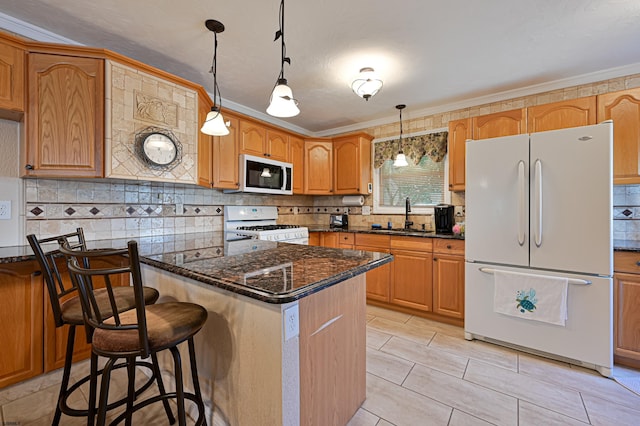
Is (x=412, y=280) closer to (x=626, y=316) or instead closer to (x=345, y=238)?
(x=345, y=238)

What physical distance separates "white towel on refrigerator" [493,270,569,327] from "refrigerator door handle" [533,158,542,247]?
289 millimetres

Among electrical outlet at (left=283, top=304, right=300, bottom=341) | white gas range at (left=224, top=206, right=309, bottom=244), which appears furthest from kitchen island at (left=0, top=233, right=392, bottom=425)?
white gas range at (left=224, top=206, right=309, bottom=244)

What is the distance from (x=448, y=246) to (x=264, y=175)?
2190mm

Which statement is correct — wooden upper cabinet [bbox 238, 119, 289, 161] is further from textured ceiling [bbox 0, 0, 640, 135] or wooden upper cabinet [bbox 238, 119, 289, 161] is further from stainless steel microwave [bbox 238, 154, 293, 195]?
textured ceiling [bbox 0, 0, 640, 135]

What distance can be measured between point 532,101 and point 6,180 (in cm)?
460

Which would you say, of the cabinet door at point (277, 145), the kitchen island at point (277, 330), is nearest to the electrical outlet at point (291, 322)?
the kitchen island at point (277, 330)

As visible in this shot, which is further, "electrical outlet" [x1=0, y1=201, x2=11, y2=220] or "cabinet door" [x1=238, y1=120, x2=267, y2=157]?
"cabinet door" [x1=238, y1=120, x2=267, y2=157]

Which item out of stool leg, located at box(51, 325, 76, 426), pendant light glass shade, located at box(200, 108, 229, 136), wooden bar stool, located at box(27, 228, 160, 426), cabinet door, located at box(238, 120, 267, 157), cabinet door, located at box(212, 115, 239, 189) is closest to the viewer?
wooden bar stool, located at box(27, 228, 160, 426)

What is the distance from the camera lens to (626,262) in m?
2.00

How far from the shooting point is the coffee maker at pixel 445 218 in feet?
10.2

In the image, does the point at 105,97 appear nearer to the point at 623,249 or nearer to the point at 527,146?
the point at 527,146

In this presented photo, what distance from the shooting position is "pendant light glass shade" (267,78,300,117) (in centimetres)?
154

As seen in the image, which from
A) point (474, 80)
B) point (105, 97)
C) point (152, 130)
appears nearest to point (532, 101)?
point (474, 80)

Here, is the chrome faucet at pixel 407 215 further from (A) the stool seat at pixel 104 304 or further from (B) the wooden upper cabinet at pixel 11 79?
(B) the wooden upper cabinet at pixel 11 79
